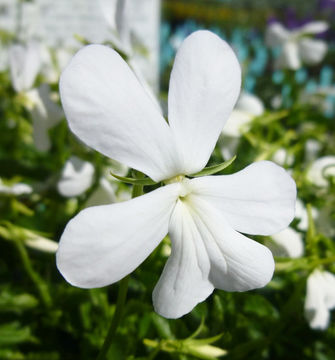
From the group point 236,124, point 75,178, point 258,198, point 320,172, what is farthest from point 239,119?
point 258,198

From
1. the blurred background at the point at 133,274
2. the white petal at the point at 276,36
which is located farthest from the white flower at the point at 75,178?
the white petal at the point at 276,36

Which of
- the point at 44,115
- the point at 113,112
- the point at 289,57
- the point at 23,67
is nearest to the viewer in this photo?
the point at 113,112

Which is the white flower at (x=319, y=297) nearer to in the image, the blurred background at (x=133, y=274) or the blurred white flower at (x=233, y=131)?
the blurred background at (x=133, y=274)

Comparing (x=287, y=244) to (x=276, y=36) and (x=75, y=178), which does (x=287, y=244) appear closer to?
(x=75, y=178)

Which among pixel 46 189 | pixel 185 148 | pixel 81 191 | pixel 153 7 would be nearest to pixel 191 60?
pixel 185 148

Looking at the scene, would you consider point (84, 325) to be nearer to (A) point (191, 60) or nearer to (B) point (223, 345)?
(B) point (223, 345)
